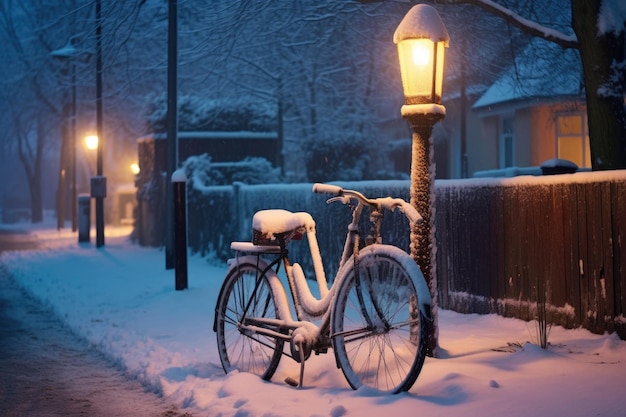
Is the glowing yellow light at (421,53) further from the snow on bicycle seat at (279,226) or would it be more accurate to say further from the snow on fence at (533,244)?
the snow on fence at (533,244)

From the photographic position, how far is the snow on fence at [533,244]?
26.3ft

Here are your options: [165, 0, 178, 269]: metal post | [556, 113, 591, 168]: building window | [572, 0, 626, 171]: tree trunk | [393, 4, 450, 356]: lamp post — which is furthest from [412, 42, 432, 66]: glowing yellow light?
[556, 113, 591, 168]: building window

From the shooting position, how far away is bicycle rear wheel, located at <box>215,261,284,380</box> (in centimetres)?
682

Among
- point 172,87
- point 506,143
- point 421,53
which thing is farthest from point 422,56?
point 506,143

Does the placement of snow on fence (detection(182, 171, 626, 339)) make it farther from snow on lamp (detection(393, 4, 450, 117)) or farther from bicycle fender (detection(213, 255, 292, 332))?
bicycle fender (detection(213, 255, 292, 332))

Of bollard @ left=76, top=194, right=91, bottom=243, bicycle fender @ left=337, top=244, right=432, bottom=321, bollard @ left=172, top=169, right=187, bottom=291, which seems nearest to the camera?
bicycle fender @ left=337, top=244, right=432, bottom=321

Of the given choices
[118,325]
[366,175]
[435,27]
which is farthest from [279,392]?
[366,175]

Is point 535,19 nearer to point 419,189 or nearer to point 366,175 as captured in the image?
point 419,189

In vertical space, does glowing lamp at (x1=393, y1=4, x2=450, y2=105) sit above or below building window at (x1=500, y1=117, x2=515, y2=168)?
below

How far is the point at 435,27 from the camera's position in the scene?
7.25m

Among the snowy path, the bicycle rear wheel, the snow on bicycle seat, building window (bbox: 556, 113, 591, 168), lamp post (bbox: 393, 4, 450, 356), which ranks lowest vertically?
the snowy path

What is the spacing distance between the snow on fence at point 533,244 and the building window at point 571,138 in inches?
770

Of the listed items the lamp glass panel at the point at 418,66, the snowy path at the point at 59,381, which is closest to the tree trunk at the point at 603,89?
the lamp glass panel at the point at 418,66

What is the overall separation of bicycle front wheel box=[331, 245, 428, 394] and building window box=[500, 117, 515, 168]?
2787 centimetres
